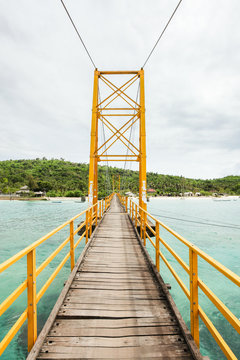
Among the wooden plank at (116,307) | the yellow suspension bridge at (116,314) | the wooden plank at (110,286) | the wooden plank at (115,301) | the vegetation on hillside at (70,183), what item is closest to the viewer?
the yellow suspension bridge at (116,314)

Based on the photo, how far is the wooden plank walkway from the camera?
5.75ft

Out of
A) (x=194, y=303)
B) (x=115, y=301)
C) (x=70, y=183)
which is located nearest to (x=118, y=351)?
(x=115, y=301)

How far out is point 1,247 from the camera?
425 inches

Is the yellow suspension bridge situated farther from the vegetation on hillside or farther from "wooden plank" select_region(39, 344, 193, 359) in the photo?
the vegetation on hillside

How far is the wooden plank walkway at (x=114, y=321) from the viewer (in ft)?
5.75

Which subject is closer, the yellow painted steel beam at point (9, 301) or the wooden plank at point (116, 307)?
the yellow painted steel beam at point (9, 301)

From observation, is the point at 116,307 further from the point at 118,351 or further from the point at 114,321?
the point at 118,351

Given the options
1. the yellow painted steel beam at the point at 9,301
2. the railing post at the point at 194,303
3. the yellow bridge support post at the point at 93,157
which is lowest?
the railing post at the point at 194,303

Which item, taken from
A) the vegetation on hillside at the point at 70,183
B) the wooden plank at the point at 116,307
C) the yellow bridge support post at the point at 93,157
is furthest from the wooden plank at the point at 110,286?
the vegetation on hillside at the point at 70,183

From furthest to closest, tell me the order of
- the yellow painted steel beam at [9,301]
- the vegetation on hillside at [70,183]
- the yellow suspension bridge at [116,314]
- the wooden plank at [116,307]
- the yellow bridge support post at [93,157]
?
1. the vegetation on hillside at [70,183]
2. the yellow bridge support post at [93,157]
3. the wooden plank at [116,307]
4. the yellow suspension bridge at [116,314]
5. the yellow painted steel beam at [9,301]

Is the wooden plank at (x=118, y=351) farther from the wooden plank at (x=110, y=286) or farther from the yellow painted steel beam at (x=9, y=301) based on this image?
the wooden plank at (x=110, y=286)

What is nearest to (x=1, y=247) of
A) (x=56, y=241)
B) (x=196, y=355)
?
(x=56, y=241)

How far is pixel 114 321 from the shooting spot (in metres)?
2.17

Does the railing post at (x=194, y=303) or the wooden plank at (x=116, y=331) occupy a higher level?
the railing post at (x=194, y=303)
